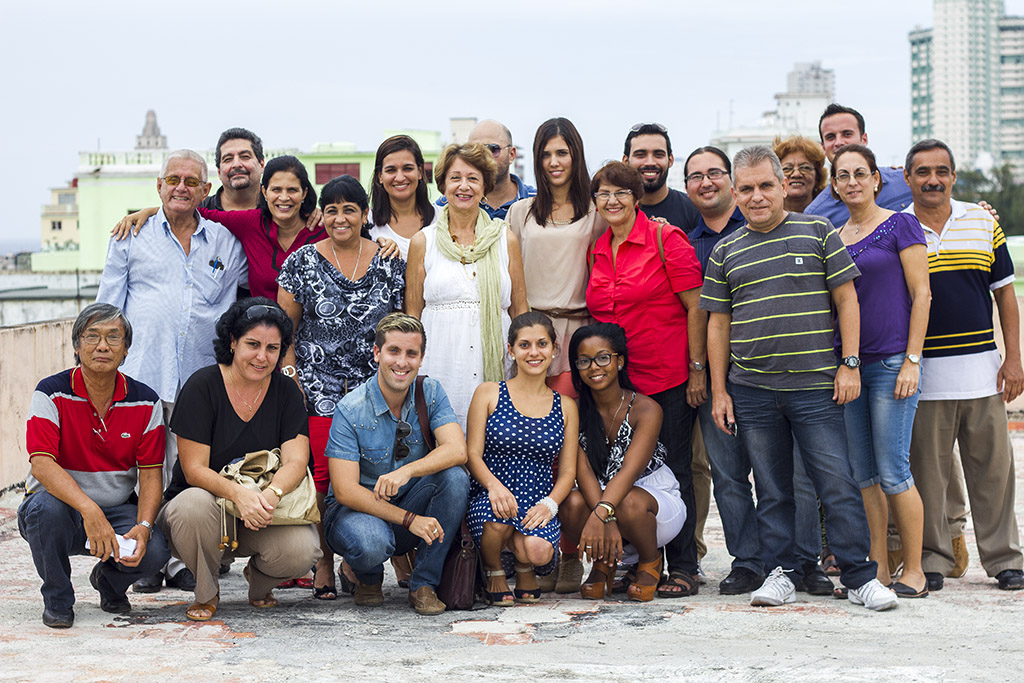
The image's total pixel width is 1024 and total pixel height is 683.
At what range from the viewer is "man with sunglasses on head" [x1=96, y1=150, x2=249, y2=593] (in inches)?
211

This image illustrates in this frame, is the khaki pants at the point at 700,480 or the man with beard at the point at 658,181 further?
the khaki pants at the point at 700,480

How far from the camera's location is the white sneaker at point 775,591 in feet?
15.9

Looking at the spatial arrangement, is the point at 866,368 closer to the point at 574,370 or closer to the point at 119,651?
the point at 574,370

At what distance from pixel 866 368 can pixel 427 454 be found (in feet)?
6.69

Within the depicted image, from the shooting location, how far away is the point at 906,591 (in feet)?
16.2

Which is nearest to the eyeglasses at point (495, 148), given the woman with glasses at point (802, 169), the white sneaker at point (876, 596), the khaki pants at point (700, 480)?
the woman with glasses at point (802, 169)

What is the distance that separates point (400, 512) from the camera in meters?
4.77

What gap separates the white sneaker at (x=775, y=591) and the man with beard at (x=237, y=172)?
330 cm

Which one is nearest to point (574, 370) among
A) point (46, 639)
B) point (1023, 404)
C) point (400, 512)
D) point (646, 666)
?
point (400, 512)

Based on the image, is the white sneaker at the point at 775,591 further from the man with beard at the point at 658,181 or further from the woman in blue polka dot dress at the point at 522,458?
the man with beard at the point at 658,181

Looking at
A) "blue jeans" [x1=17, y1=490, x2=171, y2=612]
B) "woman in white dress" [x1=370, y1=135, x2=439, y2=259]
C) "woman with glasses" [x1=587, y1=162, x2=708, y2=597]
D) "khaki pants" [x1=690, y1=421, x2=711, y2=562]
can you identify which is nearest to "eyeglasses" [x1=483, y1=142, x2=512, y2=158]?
"woman in white dress" [x1=370, y1=135, x2=439, y2=259]

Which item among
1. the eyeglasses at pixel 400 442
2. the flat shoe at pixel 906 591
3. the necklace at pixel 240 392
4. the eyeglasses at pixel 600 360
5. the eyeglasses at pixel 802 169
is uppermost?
the eyeglasses at pixel 802 169

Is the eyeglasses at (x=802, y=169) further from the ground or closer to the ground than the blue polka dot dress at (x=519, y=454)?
further from the ground

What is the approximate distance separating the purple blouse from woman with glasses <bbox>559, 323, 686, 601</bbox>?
98 centimetres
